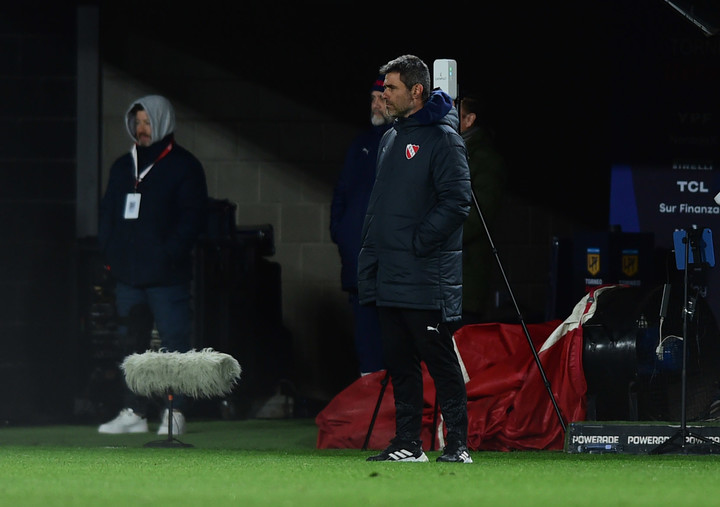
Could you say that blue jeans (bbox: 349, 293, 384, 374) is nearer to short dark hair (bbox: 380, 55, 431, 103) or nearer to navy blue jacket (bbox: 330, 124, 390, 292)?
navy blue jacket (bbox: 330, 124, 390, 292)

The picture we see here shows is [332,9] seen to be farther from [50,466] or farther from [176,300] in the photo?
[50,466]

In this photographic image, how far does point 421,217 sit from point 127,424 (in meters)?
2.94

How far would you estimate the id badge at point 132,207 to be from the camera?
8.17 meters

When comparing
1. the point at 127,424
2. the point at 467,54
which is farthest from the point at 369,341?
the point at 467,54

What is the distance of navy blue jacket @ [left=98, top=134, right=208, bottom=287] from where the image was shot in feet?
26.7

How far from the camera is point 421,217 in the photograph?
5809 mm

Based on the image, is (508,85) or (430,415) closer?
(430,415)

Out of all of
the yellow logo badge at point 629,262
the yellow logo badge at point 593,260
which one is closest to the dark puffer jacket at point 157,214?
the yellow logo badge at point 593,260

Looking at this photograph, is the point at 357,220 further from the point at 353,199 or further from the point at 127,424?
the point at 127,424

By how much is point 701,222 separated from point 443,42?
6.80 feet

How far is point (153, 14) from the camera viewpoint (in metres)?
9.33

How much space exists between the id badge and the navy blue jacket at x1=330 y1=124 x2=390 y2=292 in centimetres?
101

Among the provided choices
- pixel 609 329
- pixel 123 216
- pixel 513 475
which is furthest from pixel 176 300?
pixel 513 475

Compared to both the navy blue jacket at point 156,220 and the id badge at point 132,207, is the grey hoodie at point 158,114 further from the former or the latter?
the id badge at point 132,207
